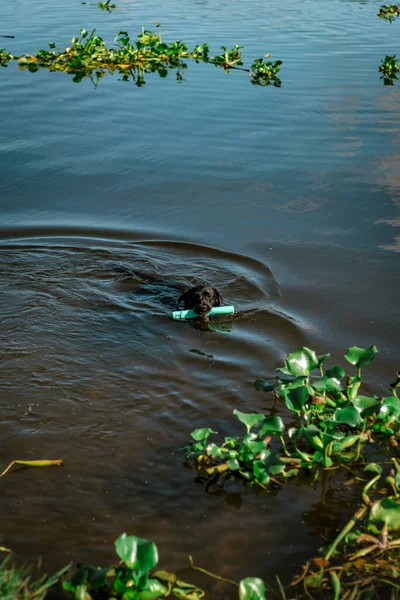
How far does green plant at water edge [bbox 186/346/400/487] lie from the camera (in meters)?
4.19

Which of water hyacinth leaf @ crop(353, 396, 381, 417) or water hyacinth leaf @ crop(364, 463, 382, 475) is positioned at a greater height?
water hyacinth leaf @ crop(353, 396, 381, 417)

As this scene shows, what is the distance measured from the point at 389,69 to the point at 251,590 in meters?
13.4

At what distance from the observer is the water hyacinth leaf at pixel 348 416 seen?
4184 mm

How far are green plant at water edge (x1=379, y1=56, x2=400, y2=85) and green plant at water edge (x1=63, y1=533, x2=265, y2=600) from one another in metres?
13.1

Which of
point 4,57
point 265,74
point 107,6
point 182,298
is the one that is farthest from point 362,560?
point 107,6

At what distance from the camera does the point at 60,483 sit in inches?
169

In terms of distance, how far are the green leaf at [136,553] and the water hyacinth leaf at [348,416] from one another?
1.53 m

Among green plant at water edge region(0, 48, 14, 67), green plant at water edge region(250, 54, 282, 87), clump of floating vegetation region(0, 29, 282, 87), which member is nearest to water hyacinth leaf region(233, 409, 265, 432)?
green plant at water edge region(250, 54, 282, 87)

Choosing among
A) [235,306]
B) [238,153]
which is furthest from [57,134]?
[235,306]

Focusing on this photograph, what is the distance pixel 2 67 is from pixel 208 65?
446 cm

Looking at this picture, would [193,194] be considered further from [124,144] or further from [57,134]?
[57,134]

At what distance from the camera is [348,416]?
13.8 ft

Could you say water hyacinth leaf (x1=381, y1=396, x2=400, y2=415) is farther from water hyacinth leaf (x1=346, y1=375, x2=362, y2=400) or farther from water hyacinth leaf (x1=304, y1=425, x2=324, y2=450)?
water hyacinth leaf (x1=304, y1=425, x2=324, y2=450)

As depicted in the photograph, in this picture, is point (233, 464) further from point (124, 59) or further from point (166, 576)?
point (124, 59)
